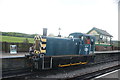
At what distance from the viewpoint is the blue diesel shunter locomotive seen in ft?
24.0

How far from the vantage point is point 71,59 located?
8656 millimetres

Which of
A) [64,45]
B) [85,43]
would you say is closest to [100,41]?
[85,43]

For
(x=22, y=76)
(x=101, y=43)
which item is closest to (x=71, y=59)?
(x=22, y=76)

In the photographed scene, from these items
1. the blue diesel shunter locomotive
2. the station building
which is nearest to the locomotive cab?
the blue diesel shunter locomotive

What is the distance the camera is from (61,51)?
8484 mm

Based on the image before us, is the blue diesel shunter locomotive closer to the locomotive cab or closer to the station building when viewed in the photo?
the locomotive cab

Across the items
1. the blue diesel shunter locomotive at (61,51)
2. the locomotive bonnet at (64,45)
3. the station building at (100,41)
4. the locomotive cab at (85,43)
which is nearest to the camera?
the blue diesel shunter locomotive at (61,51)

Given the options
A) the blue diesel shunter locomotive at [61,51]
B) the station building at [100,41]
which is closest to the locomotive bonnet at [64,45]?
the blue diesel shunter locomotive at [61,51]

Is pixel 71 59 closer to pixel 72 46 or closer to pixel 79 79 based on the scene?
pixel 72 46

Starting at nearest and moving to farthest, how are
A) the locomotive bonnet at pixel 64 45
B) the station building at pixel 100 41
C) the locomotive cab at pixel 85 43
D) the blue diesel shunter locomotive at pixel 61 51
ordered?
the blue diesel shunter locomotive at pixel 61 51
the locomotive bonnet at pixel 64 45
the locomotive cab at pixel 85 43
the station building at pixel 100 41

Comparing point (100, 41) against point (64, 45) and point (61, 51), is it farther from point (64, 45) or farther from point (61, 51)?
point (61, 51)

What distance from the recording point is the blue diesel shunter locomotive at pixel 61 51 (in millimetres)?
7313

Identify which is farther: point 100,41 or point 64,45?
point 100,41

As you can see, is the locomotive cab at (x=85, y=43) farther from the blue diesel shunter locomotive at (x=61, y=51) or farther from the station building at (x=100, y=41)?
the station building at (x=100, y=41)
